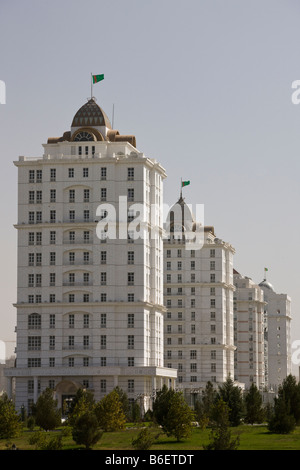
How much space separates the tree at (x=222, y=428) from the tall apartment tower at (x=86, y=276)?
33.4 meters

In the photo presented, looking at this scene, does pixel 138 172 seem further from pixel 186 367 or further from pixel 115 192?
pixel 186 367

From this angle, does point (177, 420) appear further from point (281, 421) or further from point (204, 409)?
point (204, 409)

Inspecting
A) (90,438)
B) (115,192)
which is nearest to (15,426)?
(90,438)

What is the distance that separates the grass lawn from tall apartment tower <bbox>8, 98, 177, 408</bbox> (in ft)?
123

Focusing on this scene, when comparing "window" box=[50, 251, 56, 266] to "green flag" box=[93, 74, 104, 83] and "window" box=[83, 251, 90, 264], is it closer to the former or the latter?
"window" box=[83, 251, 90, 264]

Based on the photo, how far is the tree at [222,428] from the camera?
240 feet

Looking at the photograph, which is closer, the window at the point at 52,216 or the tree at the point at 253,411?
the tree at the point at 253,411

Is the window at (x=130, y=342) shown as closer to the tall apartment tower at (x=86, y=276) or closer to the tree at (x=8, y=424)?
the tall apartment tower at (x=86, y=276)

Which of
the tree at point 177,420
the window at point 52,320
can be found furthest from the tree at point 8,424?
the window at point 52,320

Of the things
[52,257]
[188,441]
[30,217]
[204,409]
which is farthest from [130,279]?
[188,441]

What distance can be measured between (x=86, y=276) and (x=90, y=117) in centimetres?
2341

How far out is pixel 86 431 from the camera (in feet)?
284

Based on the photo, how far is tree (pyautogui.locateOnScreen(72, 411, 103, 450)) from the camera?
86.4 m

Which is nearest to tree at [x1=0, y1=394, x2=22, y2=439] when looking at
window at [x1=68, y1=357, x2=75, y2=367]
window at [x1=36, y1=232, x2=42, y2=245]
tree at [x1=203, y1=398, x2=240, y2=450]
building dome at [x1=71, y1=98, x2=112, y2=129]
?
tree at [x1=203, y1=398, x2=240, y2=450]
